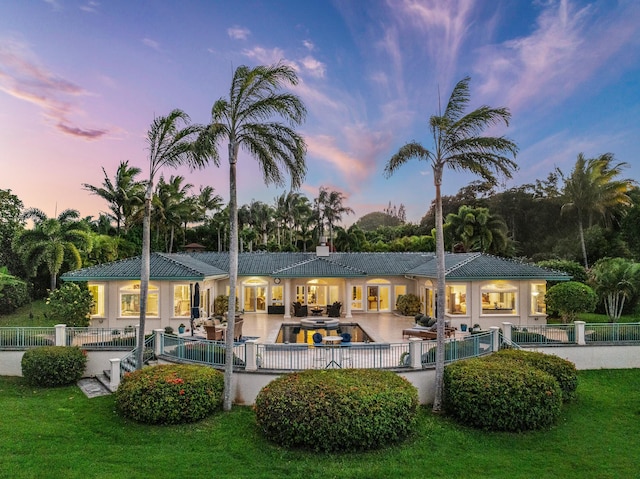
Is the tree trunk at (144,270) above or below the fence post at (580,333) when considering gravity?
above

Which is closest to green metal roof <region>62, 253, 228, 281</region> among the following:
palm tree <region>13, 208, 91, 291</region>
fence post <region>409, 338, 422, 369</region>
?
palm tree <region>13, 208, 91, 291</region>

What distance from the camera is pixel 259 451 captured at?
8.94 meters

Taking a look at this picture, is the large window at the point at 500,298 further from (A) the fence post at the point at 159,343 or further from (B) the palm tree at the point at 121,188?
(B) the palm tree at the point at 121,188

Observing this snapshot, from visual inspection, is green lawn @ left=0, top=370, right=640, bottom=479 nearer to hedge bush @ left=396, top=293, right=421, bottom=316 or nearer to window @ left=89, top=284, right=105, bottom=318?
window @ left=89, top=284, right=105, bottom=318

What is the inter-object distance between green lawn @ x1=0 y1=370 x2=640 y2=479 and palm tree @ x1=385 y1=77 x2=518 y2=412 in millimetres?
2232

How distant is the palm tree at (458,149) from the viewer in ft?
35.9

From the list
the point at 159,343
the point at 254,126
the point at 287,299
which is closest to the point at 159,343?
the point at 159,343

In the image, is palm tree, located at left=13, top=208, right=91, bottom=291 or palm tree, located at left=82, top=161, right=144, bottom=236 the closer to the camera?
palm tree, located at left=13, top=208, right=91, bottom=291

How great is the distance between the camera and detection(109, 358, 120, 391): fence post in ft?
41.5

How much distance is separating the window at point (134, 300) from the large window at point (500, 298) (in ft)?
54.1

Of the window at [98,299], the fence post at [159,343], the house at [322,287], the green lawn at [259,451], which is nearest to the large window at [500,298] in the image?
the house at [322,287]

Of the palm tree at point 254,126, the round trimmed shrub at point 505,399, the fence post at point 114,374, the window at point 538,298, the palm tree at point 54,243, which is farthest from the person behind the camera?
the palm tree at point 54,243

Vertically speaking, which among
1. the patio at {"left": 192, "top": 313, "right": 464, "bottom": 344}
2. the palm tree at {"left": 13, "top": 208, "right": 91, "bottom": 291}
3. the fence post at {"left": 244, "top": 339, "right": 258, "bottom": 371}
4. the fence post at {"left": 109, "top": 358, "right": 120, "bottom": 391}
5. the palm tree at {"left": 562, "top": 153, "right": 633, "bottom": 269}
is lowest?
the fence post at {"left": 109, "top": 358, "right": 120, "bottom": 391}

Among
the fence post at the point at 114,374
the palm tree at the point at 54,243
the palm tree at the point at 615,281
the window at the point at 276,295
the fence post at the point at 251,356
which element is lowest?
the fence post at the point at 114,374
